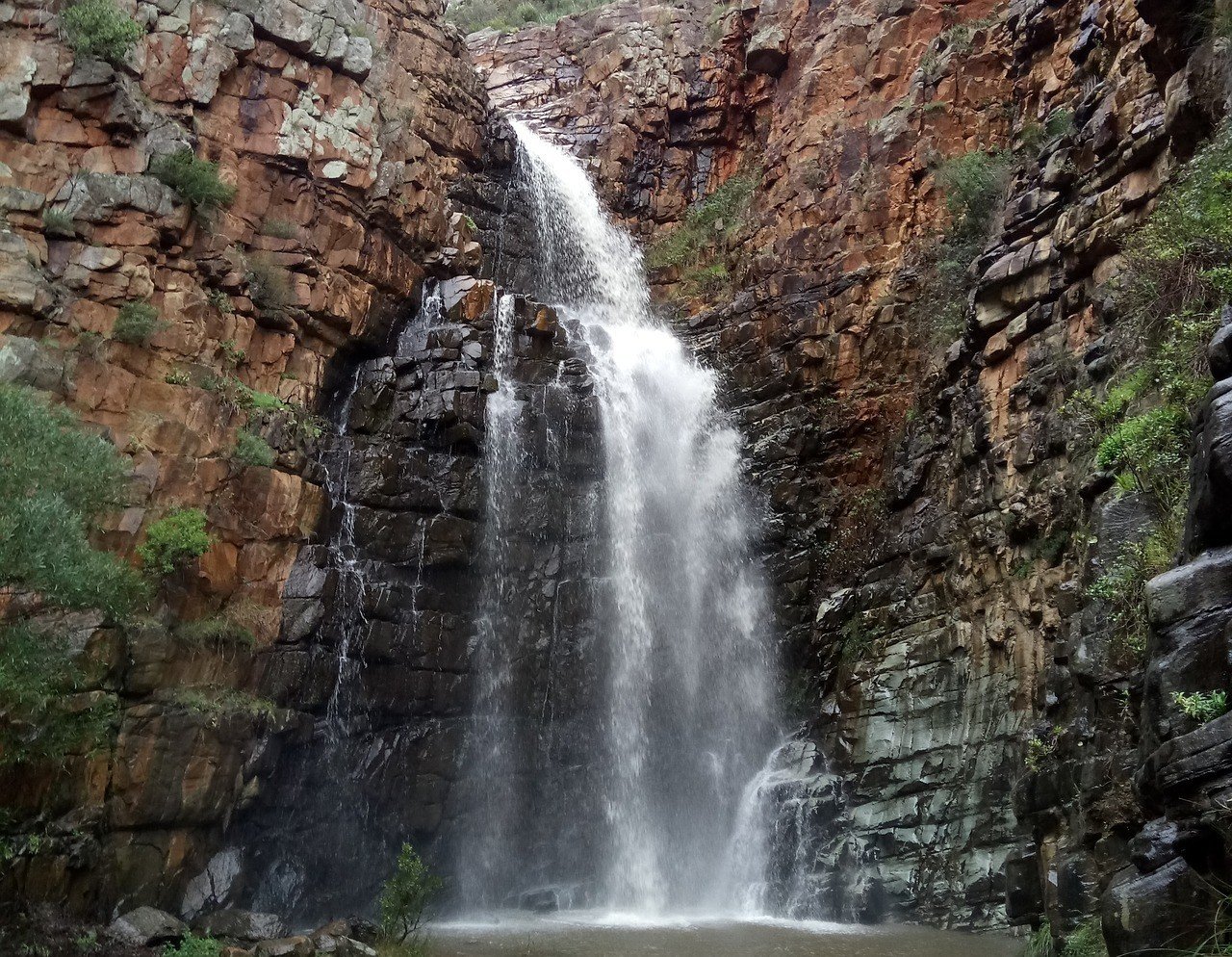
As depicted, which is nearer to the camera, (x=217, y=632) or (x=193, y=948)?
(x=193, y=948)

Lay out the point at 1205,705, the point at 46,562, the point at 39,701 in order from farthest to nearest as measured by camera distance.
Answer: the point at 46,562
the point at 39,701
the point at 1205,705

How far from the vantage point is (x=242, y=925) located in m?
14.3

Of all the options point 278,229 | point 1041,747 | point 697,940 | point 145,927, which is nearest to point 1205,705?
point 1041,747

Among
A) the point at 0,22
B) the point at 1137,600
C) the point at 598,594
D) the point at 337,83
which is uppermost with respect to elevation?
the point at 337,83

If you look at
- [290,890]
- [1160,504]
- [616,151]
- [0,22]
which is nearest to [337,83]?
[0,22]

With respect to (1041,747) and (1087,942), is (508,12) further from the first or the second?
(1087,942)

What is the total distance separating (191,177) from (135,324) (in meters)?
3.66

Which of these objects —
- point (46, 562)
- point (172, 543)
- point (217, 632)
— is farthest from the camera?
point (217, 632)

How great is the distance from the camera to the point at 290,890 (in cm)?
1645

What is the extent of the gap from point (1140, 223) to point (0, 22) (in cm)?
1993

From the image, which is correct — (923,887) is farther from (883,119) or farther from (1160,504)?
(883,119)

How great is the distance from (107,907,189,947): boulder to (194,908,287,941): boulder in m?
0.49

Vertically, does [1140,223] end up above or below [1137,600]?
above

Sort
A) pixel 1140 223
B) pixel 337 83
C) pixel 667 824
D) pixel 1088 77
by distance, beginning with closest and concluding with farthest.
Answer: pixel 1140 223
pixel 1088 77
pixel 667 824
pixel 337 83
